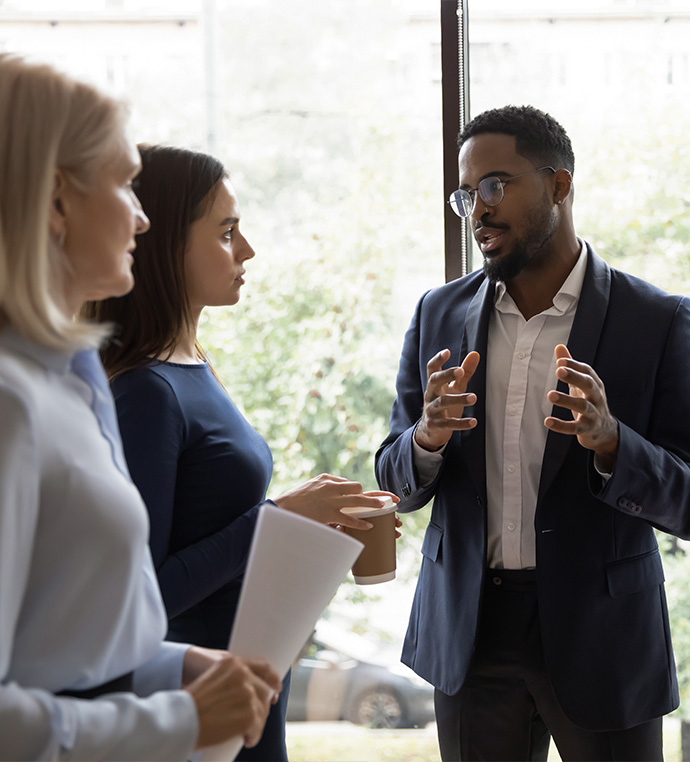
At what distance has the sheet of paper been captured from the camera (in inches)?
38.1

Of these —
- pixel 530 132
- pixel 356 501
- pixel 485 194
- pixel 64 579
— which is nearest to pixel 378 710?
pixel 356 501

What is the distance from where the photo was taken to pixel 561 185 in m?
1.91

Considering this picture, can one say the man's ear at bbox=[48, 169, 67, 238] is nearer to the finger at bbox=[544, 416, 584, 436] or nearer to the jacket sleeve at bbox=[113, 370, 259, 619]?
the jacket sleeve at bbox=[113, 370, 259, 619]

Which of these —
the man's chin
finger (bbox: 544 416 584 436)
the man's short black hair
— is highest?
the man's short black hair

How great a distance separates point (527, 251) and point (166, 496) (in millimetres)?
976

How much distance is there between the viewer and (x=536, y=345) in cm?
180

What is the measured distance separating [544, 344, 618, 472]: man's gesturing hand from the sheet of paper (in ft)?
2.10

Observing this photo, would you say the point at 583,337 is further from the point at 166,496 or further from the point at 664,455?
the point at 166,496

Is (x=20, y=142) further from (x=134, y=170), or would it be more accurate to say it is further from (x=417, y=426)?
(x=417, y=426)

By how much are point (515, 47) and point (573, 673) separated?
1.77 m

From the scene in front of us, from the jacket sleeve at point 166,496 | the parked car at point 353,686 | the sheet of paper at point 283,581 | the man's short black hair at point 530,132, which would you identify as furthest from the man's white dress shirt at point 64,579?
the parked car at point 353,686

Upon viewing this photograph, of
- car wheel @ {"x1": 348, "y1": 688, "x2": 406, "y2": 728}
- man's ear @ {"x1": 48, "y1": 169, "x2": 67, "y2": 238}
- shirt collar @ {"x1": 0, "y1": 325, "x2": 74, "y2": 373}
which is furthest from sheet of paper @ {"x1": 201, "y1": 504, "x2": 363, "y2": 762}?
car wheel @ {"x1": 348, "y1": 688, "x2": 406, "y2": 728}

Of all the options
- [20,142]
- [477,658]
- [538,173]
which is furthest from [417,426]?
[20,142]

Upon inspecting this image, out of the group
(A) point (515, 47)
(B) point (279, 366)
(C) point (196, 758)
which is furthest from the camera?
(B) point (279, 366)
